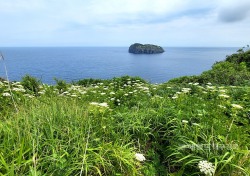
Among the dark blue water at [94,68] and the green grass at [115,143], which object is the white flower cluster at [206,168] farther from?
the dark blue water at [94,68]

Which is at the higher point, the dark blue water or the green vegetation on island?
the green vegetation on island

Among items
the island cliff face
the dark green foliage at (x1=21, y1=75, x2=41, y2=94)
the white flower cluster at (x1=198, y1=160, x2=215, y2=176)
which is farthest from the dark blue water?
the island cliff face

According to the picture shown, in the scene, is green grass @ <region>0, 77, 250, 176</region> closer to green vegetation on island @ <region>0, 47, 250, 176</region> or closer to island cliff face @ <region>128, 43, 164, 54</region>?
green vegetation on island @ <region>0, 47, 250, 176</region>

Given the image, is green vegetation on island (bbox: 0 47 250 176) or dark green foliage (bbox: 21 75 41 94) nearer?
green vegetation on island (bbox: 0 47 250 176)

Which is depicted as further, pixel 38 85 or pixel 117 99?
pixel 38 85

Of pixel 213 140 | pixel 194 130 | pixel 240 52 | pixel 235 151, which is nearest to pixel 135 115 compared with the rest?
pixel 194 130

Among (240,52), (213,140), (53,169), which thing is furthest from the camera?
(240,52)

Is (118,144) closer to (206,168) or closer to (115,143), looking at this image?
(115,143)

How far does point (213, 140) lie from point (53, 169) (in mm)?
2434

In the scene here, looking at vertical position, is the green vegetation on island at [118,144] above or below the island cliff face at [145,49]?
above

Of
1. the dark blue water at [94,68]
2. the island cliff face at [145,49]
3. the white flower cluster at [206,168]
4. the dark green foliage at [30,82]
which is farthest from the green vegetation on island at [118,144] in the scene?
the island cliff face at [145,49]

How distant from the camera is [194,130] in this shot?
386cm

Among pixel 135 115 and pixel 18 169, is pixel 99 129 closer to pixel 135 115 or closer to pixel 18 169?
pixel 135 115

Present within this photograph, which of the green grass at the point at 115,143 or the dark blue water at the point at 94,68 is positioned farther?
the dark blue water at the point at 94,68
